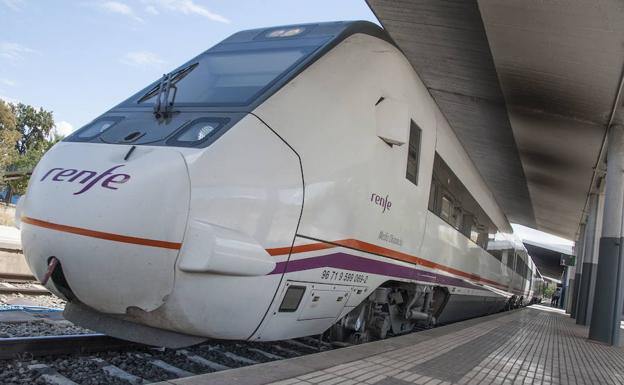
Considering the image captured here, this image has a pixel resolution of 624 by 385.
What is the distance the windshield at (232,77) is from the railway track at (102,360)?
201 centimetres

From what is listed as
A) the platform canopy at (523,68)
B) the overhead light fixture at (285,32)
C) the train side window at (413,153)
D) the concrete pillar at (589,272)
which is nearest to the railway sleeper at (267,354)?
the train side window at (413,153)

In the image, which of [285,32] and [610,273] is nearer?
[285,32]

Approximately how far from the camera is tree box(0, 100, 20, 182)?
114ft

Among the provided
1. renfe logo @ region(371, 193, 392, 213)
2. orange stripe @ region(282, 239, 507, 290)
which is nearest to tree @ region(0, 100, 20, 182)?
orange stripe @ region(282, 239, 507, 290)

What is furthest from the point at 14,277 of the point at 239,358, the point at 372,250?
the point at 372,250

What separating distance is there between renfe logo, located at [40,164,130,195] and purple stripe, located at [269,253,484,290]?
119 cm

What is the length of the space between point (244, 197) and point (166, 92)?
1.19 metres

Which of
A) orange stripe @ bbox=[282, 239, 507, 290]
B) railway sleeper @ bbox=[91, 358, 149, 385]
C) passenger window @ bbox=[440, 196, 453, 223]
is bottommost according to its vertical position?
railway sleeper @ bbox=[91, 358, 149, 385]

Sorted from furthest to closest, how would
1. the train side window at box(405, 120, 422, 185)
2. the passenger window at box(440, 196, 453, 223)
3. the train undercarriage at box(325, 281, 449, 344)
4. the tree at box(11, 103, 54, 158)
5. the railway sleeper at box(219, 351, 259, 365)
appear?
the tree at box(11, 103, 54, 158)
the passenger window at box(440, 196, 453, 223)
the train side window at box(405, 120, 422, 185)
the train undercarriage at box(325, 281, 449, 344)
the railway sleeper at box(219, 351, 259, 365)

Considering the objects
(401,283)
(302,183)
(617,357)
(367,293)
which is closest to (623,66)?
(617,357)

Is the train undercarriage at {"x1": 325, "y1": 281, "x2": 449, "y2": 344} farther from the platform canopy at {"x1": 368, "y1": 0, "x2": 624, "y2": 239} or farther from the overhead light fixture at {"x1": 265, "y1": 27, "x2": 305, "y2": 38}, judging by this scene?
the platform canopy at {"x1": 368, "y1": 0, "x2": 624, "y2": 239}

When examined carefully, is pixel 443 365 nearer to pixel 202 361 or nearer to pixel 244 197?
pixel 202 361

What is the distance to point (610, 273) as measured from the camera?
10.5 m

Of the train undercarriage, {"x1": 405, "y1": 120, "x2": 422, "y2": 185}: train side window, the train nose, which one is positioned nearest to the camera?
the train nose
